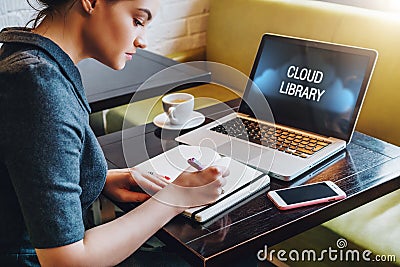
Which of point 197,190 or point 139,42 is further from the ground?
point 139,42

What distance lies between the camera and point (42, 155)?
76 centimetres

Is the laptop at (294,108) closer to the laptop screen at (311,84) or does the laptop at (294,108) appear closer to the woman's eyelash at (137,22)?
the laptop screen at (311,84)

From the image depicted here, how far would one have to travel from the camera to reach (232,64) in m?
2.18

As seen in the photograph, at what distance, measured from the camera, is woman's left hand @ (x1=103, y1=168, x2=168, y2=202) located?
3.33 feet

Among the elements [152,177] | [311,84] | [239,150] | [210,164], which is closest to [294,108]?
[311,84]

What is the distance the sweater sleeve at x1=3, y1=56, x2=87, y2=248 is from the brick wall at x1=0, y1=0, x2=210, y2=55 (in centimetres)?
149

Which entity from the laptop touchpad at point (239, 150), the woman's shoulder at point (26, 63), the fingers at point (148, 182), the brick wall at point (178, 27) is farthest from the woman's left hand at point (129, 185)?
the brick wall at point (178, 27)

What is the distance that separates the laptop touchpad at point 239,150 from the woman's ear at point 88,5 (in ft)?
1.44

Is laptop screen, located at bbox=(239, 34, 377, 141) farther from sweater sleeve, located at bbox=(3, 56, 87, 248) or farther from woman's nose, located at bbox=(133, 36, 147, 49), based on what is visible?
sweater sleeve, located at bbox=(3, 56, 87, 248)

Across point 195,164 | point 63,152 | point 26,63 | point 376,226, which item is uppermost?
point 26,63

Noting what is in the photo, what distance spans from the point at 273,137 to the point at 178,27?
122 centimetres

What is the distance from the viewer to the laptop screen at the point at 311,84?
47.4 inches

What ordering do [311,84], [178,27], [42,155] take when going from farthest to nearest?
1. [178,27]
2. [311,84]
3. [42,155]

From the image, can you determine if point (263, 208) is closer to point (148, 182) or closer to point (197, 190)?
point (197, 190)
